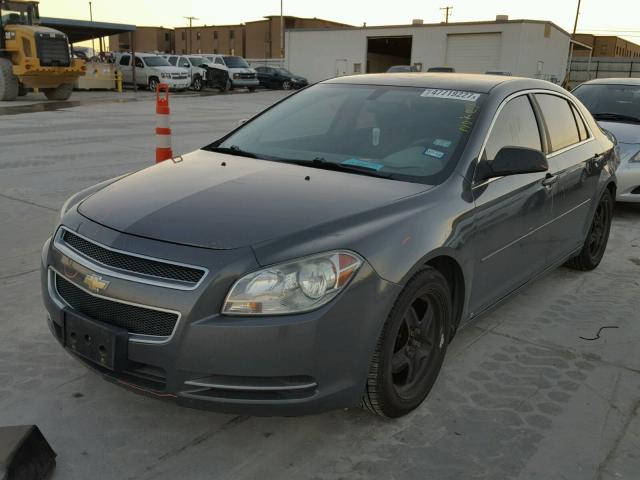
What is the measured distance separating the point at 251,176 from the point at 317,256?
0.94 meters

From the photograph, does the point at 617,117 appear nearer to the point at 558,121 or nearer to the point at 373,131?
the point at 558,121

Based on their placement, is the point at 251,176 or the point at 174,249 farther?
the point at 251,176

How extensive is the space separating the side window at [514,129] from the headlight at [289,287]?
4.50 ft

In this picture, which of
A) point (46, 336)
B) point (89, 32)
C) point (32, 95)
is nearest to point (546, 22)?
point (89, 32)

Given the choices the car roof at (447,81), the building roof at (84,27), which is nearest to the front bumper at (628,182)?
the car roof at (447,81)

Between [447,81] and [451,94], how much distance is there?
0.85ft

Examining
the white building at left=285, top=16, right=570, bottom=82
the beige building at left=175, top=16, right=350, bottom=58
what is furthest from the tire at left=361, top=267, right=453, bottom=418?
the beige building at left=175, top=16, right=350, bottom=58

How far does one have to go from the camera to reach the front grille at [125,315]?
234cm

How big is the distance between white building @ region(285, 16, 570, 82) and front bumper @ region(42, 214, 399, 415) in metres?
38.6

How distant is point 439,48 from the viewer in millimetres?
41312

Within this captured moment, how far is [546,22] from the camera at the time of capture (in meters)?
38.0

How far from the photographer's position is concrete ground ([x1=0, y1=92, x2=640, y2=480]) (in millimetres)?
2564

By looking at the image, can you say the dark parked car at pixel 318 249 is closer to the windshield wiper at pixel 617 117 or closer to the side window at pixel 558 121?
the side window at pixel 558 121

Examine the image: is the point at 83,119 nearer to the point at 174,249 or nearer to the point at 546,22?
the point at 174,249
